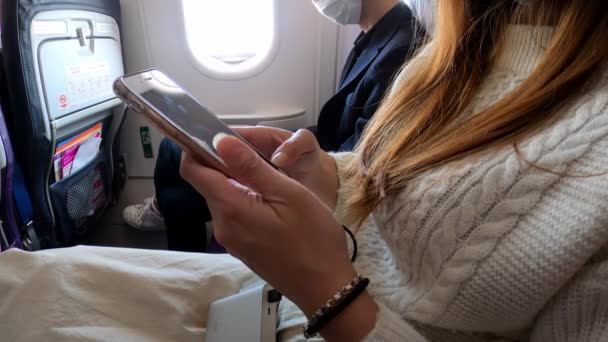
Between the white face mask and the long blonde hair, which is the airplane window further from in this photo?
the long blonde hair

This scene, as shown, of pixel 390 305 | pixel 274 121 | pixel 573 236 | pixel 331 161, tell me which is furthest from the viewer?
pixel 274 121

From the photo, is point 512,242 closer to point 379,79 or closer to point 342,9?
point 379,79

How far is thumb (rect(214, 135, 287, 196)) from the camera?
1.26ft

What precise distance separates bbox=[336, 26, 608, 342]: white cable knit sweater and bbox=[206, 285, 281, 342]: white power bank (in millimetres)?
188

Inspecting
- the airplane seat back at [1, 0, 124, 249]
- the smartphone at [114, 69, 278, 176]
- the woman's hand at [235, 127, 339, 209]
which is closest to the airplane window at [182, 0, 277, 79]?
the airplane seat back at [1, 0, 124, 249]

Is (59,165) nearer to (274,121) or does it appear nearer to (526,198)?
(274,121)

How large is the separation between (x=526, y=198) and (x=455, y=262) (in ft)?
0.31

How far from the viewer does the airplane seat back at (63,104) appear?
3.36 ft

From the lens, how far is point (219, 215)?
1.35 ft

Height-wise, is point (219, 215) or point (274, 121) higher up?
point (219, 215)

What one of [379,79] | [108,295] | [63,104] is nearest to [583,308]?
[108,295]

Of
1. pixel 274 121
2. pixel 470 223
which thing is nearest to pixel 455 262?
pixel 470 223

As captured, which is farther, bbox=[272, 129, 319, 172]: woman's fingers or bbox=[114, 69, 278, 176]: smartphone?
bbox=[272, 129, 319, 172]: woman's fingers

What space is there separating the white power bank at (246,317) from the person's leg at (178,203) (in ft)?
2.84
